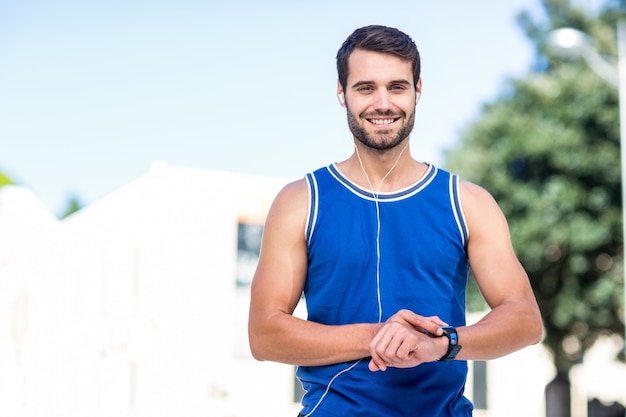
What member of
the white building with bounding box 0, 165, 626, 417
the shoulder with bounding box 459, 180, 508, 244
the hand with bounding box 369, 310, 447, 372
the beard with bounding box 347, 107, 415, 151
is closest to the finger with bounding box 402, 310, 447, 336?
the hand with bounding box 369, 310, 447, 372

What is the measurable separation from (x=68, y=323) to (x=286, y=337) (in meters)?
21.1

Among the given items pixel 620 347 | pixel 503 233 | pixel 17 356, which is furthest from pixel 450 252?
pixel 620 347

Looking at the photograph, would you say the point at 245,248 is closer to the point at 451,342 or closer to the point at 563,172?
the point at 563,172

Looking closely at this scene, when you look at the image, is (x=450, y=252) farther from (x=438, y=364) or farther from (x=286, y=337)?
(x=286, y=337)

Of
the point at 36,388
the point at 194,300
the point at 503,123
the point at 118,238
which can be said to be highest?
the point at 503,123

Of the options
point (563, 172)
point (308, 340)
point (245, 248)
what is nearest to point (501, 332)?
point (308, 340)

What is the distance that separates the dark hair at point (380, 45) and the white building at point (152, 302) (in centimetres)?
1859

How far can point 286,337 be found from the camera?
2463mm

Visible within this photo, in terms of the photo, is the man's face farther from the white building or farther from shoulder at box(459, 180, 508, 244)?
the white building

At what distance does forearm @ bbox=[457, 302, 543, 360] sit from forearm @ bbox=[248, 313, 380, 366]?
25 cm

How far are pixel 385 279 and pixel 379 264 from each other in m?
0.04

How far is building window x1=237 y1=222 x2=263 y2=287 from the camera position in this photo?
76.4 feet

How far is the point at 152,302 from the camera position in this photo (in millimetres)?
22594

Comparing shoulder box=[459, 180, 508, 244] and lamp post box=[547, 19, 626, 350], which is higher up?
lamp post box=[547, 19, 626, 350]
